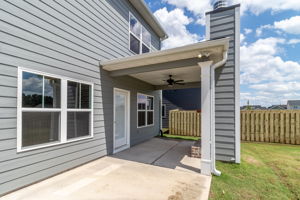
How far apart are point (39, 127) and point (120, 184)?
202cm

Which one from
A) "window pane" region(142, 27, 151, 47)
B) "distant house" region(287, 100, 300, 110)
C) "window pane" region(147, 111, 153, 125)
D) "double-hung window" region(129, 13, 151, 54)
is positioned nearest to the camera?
"double-hung window" region(129, 13, 151, 54)

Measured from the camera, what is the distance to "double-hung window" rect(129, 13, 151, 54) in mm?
6383

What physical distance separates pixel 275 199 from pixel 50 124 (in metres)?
4.58

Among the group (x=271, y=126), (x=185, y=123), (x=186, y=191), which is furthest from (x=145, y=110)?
(x=271, y=126)

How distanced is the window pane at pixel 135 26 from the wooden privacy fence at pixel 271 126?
6340 mm

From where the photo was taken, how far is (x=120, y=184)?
9.95 ft

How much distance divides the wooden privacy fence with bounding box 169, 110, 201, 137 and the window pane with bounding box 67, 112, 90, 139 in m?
6.30

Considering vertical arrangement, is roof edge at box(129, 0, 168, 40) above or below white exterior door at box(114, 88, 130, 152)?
above

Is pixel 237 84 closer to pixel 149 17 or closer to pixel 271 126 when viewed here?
pixel 271 126

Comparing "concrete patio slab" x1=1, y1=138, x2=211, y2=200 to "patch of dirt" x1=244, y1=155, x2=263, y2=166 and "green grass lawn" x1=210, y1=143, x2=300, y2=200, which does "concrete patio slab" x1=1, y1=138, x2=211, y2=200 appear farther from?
"patch of dirt" x1=244, y1=155, x2=263, y2=166

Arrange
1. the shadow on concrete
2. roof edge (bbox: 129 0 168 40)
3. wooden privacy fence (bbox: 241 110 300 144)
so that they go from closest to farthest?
the shadow on concrete, roof edge (bbox: 129 0 168 40), wooden privacy fence (bbox: 241 110 300 144)

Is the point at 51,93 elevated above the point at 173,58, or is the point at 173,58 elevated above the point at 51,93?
the point at 173,58

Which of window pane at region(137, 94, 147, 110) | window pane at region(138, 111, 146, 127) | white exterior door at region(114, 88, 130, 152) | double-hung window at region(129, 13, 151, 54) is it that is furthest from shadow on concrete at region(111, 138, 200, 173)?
double-hung window at region(129, 13, 151, 54)

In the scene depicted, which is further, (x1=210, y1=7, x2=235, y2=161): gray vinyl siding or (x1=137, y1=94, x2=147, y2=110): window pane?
(x1=137, y1=94, x2=147, y2=110): window pane
